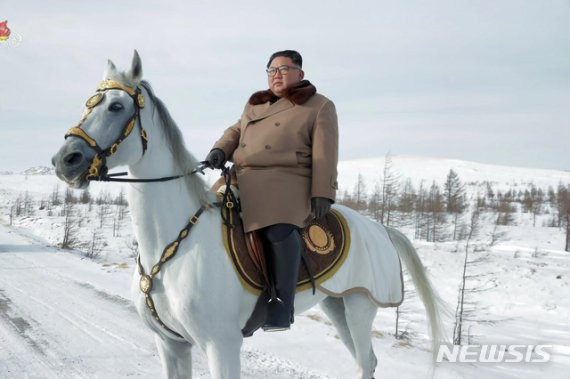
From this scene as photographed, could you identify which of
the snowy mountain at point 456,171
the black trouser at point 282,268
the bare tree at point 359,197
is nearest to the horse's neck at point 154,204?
the black trouser at point 282,268

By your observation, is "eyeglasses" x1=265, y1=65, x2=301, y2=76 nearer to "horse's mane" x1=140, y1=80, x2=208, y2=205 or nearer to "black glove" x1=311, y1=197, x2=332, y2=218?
"horse's mane" x1=140, y1=80, x2=208, y2=205

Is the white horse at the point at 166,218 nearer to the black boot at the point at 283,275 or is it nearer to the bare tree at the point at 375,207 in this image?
the black boot at the point at 283,275

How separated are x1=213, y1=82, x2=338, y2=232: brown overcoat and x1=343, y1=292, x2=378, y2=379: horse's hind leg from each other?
0.96 meters

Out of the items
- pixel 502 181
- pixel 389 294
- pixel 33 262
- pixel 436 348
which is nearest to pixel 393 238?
pixel 389 294

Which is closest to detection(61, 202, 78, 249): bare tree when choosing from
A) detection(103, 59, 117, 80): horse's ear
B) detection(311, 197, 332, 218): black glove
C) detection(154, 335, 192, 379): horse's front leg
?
detection(154, 335, 192, 379): horse's front leg

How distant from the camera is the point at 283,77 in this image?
3.06 metres

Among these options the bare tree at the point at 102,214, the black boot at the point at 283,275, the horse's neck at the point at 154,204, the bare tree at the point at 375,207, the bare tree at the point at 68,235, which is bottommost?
the bare tree at the point at 102,214

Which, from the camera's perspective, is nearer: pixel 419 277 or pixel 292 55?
pixel 292 55

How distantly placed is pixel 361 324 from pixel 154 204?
2.00 m

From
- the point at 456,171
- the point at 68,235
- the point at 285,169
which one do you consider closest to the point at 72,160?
the point at 285,169

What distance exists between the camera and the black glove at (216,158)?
2.99m

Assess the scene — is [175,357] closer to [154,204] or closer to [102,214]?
[154,204]

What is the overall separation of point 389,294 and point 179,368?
1828 mm

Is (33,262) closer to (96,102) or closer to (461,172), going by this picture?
(96,102)
